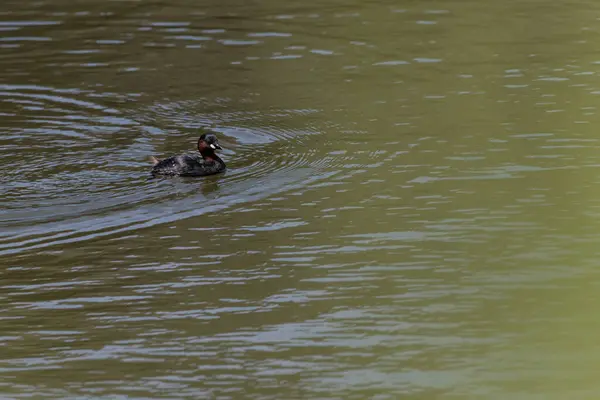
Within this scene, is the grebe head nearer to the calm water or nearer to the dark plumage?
the dark plumage

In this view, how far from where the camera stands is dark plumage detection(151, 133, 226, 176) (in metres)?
13.0

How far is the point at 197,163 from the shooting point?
520 inches

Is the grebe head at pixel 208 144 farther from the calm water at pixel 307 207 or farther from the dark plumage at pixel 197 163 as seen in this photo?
the calm water at pixel 307 207

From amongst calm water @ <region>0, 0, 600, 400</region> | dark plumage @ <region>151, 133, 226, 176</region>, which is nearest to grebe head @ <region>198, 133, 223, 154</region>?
dark plumage @ <region>151, 133, 226, 176</region>

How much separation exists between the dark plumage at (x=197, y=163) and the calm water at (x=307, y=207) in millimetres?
237

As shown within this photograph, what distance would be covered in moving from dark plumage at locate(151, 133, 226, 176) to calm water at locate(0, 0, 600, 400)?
0.78 feet

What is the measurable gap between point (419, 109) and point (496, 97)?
3.34 feet

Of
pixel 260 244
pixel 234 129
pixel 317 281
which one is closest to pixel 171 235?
pixel 260 244

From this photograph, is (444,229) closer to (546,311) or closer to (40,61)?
(546,311)

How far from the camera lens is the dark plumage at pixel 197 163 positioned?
42.7ft

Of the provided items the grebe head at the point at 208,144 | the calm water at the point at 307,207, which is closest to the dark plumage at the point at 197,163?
the grebe head at the point at 208,144

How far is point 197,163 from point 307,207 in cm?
199

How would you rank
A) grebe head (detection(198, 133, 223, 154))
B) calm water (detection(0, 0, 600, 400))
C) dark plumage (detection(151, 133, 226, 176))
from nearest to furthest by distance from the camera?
calm water (detection(0, 0, 600, 400)), dark plumage (detection(151, 133, 226, 176)), grebe head (detection(198, 133, 223, 154))

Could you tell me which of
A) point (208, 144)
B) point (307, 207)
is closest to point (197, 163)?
point (208, 144)
